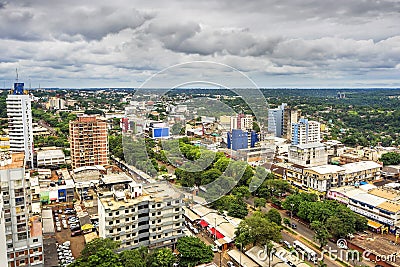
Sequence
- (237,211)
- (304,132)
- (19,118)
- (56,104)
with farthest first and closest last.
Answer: (56,104)
(304,132)
(19,118)
(237,211)

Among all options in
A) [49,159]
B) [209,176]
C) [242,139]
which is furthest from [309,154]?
[49,159]

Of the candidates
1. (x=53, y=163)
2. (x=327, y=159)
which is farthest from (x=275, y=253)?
(x=53, y=163)

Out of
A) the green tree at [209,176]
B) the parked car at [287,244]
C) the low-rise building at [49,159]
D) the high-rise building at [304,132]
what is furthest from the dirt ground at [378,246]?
the low-rise building at [49,159]

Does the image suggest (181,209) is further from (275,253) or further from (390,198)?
(390,198)

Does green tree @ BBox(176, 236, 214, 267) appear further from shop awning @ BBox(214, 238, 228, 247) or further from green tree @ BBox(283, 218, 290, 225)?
green tree @ BBox(283, 218, 290, 225)

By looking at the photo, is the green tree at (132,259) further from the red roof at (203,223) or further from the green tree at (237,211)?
the green tree at (237,211)

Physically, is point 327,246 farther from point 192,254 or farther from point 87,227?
point 87,227
